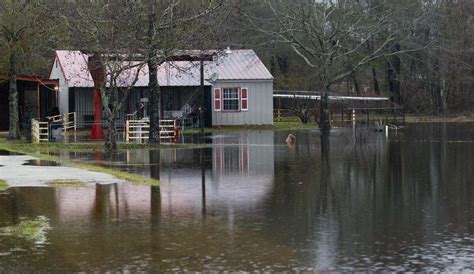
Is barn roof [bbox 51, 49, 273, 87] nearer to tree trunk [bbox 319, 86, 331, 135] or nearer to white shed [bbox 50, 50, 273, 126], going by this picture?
white shed [bbox 50, 50, 273, 126]

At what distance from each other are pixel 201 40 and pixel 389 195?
59.7 ft

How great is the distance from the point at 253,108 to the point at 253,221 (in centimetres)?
3836

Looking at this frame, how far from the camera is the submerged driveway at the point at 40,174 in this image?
60.5 feet

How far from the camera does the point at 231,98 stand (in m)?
50.8

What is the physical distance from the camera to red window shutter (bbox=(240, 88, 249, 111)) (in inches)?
1999

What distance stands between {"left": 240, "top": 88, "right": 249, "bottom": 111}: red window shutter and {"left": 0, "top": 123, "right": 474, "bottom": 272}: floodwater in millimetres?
27471

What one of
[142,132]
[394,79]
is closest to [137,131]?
[142,132]

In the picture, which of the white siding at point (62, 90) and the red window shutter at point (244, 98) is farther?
the red window shutter at point (244, 98)

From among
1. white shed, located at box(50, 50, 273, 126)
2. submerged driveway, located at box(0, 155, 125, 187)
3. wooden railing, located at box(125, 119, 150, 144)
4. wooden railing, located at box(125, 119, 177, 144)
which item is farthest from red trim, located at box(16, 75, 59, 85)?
submerged driveway, located at box(0, 155, 125, 187)

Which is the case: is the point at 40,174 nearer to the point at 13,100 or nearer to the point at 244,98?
the point at 13,100

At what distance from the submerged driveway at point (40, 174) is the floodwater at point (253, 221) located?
1.19 meters

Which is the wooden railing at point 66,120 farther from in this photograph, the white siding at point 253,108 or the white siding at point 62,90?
the white siding at point 253,108

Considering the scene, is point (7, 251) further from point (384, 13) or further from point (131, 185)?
point (384, 13)

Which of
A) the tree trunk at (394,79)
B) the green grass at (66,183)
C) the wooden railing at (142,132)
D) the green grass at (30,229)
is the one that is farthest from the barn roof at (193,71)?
the green grass at (30,229)
